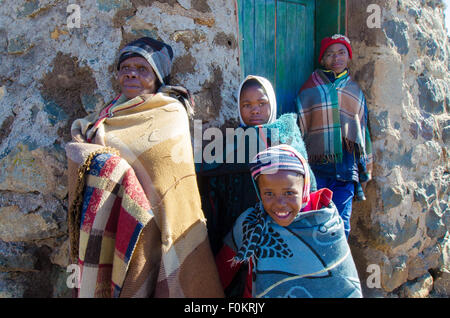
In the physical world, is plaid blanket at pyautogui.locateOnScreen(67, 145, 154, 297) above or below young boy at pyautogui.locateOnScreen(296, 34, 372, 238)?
below

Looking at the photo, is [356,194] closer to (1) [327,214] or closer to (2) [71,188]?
(1) [327,214]

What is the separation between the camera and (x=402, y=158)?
9.21 feet

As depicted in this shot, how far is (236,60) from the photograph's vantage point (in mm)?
2449

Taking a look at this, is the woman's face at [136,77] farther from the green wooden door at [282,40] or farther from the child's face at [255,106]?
the green wooden door at [282,40]

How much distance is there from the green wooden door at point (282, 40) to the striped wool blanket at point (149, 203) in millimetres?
1092

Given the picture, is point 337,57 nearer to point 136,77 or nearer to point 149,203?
point 136,77

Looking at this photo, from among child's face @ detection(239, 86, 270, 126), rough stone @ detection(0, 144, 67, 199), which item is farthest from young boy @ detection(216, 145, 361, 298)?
rough stone @ detection(0, 144, 67, 199)

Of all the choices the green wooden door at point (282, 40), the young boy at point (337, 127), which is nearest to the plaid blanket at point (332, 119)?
the young boy at point (337, 127)

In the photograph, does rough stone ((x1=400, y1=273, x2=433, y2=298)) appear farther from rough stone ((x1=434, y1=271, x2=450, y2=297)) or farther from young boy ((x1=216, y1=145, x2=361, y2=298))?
young boy ((x1=216, y1=145, x2=361, y2=298))

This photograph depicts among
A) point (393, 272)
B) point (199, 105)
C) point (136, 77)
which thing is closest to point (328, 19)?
point (199, 105)

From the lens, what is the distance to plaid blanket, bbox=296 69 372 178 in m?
2.54

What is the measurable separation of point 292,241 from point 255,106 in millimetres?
811

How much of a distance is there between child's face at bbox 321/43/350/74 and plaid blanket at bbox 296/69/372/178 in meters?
0.08

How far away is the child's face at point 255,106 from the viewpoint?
2.13 metres
